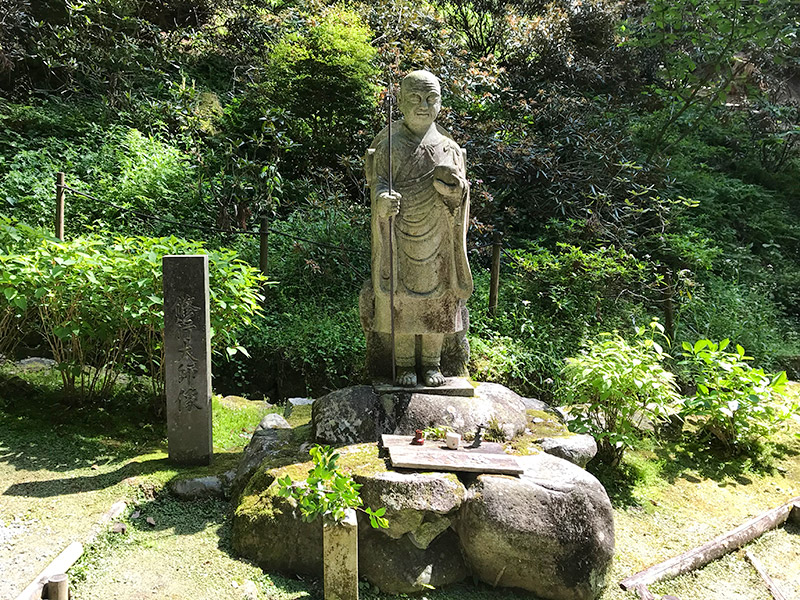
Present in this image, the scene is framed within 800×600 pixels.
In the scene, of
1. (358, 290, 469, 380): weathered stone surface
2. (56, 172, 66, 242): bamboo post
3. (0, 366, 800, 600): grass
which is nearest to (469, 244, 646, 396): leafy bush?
(0, 366, 800, 600): grass

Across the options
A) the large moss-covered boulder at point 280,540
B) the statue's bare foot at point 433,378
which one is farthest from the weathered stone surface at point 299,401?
the large moss-covered boulder at point 280,540

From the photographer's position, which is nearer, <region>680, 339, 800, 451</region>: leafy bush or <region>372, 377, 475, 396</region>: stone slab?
<region>372, 377, 475, 396</region>: stone slab

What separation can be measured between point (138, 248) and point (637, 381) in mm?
4586

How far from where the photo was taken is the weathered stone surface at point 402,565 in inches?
144

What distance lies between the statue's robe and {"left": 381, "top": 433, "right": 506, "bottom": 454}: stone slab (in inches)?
34.5

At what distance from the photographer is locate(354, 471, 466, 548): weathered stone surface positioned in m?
3.68

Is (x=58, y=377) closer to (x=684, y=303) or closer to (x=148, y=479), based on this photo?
(x=148, y=479)

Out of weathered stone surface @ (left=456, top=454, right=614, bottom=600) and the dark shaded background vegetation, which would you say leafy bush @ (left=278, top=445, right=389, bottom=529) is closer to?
weathered stone surface @ (left=456, top=454, right=614, bottom=600)

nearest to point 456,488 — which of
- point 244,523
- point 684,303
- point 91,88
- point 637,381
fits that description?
point 244,523

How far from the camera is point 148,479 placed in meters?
4.60

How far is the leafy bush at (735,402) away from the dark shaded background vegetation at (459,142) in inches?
67.0

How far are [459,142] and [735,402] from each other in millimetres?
5199

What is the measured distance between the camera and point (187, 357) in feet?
15.7

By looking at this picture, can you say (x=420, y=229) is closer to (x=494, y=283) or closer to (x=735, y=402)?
(x=494, y=283)
